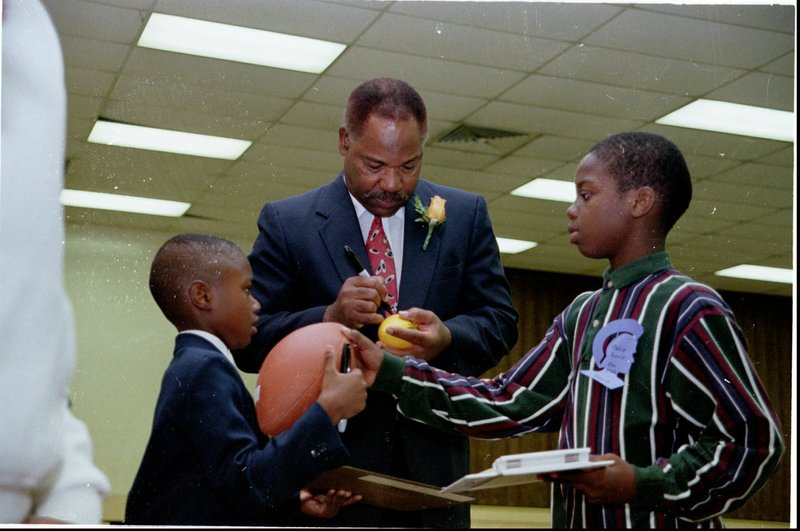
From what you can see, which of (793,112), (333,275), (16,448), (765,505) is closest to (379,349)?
(333,275)

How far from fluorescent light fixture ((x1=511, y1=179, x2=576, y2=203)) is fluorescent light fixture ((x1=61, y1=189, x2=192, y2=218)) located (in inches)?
89.2

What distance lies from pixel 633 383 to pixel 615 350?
74 millimetres

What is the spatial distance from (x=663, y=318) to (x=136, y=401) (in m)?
1.24

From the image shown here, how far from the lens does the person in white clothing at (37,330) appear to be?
4.93 feet

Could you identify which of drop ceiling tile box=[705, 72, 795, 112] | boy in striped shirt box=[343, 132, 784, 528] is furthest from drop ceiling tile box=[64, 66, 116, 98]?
drop ceiling tile box=[705, 72, 795, 112]

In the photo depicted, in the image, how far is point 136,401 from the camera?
234cm

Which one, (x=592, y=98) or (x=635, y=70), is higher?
(x=635, y=70)

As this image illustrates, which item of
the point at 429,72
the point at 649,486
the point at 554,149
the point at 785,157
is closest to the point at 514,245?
the point at 554,149

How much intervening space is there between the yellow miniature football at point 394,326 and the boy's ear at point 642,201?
56 cm

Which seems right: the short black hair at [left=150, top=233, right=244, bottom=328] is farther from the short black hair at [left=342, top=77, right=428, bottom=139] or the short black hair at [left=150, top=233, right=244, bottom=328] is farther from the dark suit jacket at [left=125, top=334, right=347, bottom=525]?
the short black hair at [left=342, top=77, right=428, bottom=139]

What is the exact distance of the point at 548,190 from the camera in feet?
17.8

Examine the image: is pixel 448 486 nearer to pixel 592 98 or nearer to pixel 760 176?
pixel 760 176

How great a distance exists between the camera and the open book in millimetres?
1694

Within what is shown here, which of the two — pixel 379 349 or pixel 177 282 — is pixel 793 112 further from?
pixel 177 282
